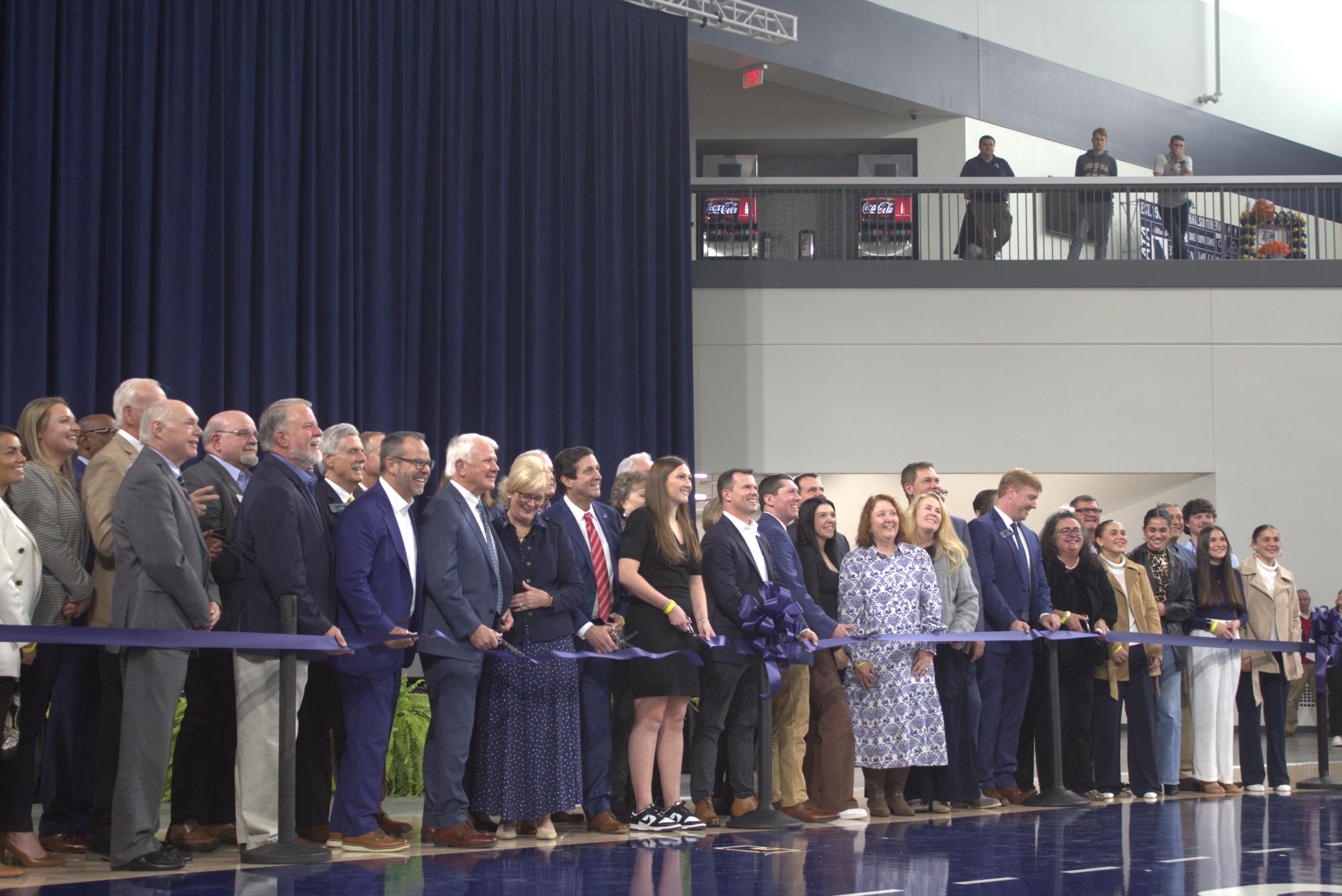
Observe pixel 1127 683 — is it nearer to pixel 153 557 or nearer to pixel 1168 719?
pixel 1168 719

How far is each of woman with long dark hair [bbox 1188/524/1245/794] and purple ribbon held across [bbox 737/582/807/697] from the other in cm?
276

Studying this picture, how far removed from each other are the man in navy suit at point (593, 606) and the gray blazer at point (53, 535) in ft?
6.09

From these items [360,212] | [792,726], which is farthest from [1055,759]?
[360,212]

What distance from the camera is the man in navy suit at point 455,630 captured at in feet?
17.5

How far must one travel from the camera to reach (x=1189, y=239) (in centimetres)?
1305

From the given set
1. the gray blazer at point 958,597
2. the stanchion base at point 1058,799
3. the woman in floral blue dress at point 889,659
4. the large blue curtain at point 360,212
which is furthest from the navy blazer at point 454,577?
the large blue curtain at point 360,212

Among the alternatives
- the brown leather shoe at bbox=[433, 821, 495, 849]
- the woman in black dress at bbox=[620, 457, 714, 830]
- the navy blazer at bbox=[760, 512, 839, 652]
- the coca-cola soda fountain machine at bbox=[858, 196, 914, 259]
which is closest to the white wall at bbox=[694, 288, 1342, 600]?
the coca-cola soda fountain machine at bbox=[858, 196, 914, 259]

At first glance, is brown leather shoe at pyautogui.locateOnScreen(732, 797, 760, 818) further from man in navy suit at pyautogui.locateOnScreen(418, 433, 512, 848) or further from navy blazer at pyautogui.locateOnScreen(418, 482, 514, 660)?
navy blazer at pyautogui.locateOnScreen(418, 482, 514, 660)

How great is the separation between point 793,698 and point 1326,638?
3.50 meters

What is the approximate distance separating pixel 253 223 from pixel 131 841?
5.94 m

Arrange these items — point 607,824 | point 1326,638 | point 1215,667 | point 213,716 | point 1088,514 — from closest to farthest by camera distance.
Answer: point 213,716, point 607,824, point 1215,667, point 1088,514, point 1326,638

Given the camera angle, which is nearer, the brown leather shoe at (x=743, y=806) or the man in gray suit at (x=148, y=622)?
the man in gray suit at (x=148, y=622)

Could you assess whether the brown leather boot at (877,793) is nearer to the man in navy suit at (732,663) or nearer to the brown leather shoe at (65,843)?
the man in navy suit at (732,663)

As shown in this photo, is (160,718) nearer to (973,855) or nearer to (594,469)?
(594,469)
